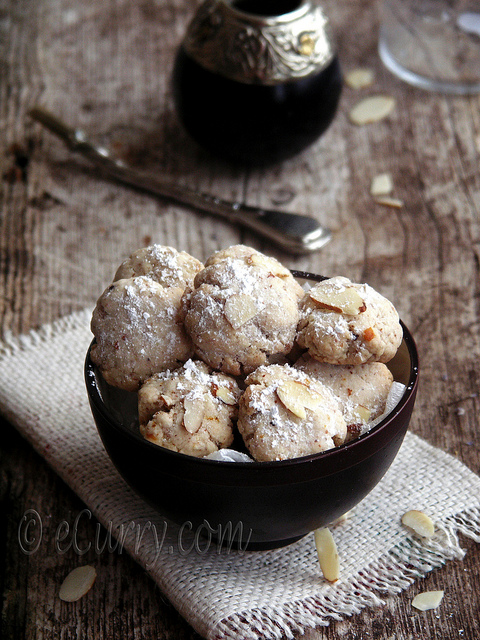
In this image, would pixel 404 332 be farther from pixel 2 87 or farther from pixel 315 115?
pixel 2 87

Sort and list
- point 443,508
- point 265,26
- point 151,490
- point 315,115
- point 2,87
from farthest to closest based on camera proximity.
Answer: point 2,87
point 315,115
point 265,26
point 443,508
point 151,490

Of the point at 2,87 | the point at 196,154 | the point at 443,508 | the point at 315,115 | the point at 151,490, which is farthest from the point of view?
the point at 2,87

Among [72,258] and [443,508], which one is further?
[72,258]

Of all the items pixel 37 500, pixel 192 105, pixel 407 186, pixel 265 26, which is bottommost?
pixel 37 500

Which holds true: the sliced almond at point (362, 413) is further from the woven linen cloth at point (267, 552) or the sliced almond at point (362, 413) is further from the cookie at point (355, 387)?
the woven linen cloth at point (267, 552)

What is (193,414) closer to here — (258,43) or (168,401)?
(168,401)

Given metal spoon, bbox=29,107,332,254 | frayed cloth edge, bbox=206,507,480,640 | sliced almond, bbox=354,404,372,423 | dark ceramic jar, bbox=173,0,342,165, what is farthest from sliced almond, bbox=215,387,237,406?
dark ceramic jar, bbox=173,0,342,165

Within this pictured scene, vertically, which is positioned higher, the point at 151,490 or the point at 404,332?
the point at 404,332

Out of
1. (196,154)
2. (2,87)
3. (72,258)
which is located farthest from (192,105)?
(2,87)
